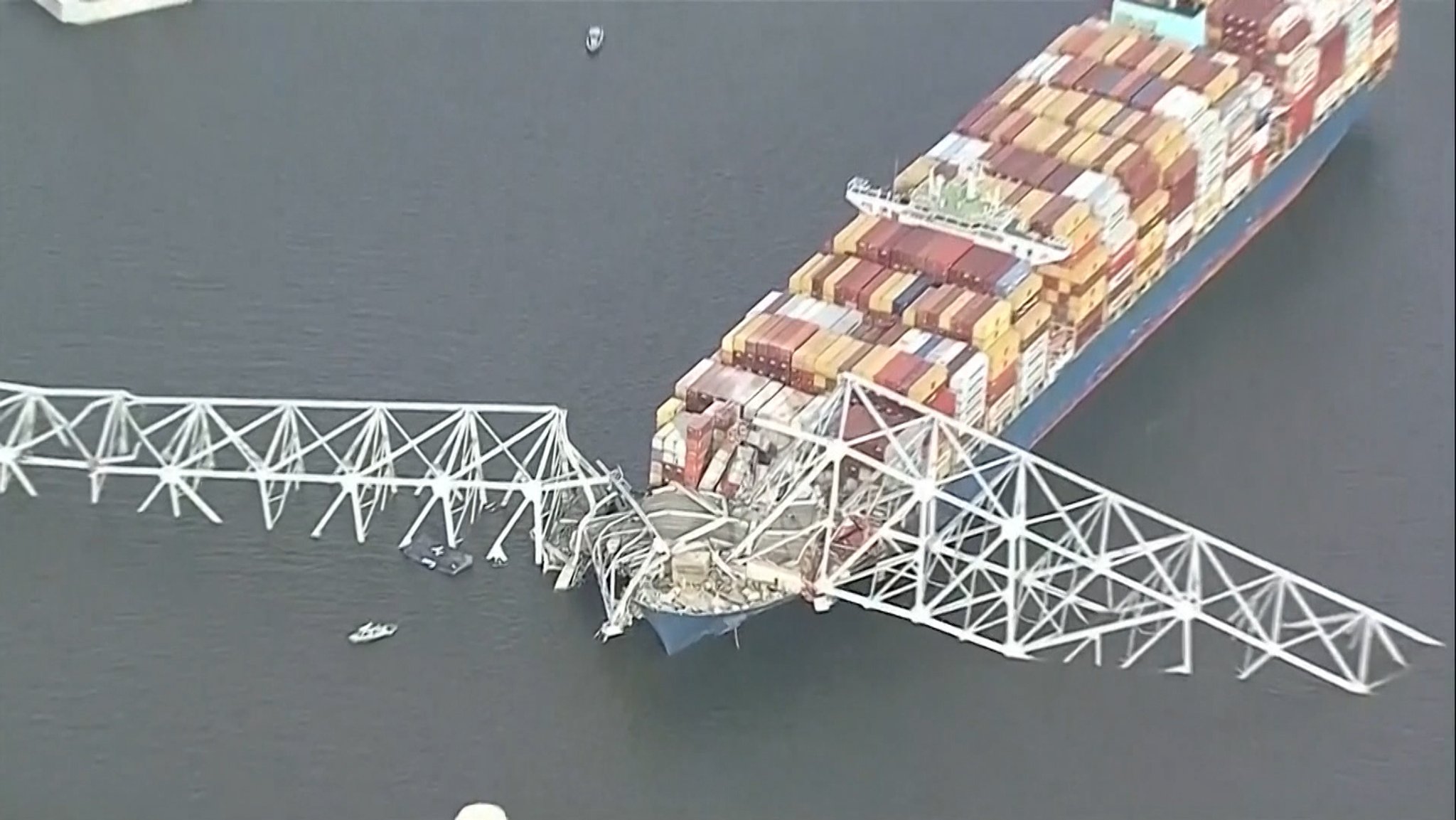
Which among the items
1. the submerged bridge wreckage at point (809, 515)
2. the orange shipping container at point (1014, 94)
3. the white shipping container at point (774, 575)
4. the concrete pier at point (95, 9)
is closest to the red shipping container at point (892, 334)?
the submerged bridge wreckage at point (809, 515)

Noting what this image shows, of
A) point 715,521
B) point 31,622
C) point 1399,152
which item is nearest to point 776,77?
point 1399,152

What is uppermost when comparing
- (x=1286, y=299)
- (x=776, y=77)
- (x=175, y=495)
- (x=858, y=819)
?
(x=776, y=77)

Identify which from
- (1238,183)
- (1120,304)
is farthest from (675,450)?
(1238,183)

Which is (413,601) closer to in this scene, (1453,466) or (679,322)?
(679,322)

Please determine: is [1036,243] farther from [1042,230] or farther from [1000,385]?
[1000,385]

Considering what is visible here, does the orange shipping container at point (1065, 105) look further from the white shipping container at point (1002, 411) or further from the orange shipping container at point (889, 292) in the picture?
the white shipping container at point (1002, 411)

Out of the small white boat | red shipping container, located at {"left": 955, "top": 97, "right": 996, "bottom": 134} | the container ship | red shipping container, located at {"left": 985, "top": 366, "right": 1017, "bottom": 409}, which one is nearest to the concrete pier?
the container ship

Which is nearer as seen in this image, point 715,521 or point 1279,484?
point 715,521
